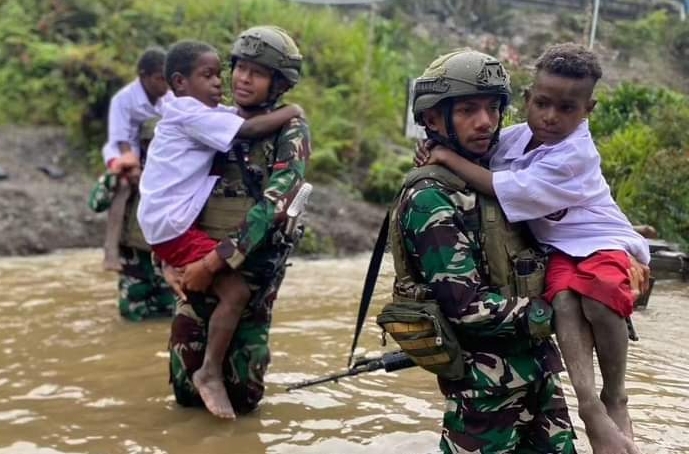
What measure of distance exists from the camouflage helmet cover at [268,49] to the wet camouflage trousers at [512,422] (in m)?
2.14

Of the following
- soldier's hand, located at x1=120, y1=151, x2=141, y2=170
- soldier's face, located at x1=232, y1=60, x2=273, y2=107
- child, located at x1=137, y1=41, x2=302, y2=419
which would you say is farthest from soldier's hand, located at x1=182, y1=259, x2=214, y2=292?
soldier's hand, located at x1=120, y1=151, x2=141, y2=170

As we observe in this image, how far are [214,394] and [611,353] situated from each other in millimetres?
2244

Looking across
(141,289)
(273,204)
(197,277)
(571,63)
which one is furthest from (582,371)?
(141,289)

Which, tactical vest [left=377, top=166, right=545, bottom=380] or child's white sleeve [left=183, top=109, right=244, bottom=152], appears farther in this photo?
child's white sleeve [left=183, top=109, right=244, bottom=152]

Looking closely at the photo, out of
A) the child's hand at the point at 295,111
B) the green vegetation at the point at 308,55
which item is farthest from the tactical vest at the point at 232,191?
the green vegetation at the point at 308,55

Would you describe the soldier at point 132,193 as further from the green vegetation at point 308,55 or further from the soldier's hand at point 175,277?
the green vegetation at point 308,55

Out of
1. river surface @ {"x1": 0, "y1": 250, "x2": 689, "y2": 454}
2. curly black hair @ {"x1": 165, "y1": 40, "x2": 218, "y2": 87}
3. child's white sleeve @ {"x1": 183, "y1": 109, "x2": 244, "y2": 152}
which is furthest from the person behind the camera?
curly black hair @ {"x1": 165, "y1": 40, "x2": 218, "y2": 87}

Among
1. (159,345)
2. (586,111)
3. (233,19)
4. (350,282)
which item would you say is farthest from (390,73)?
(586,111)

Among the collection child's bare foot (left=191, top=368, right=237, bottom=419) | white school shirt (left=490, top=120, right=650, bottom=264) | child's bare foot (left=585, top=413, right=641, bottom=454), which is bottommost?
child's bare foot (left=191, top=368, right=237, bottom=419)

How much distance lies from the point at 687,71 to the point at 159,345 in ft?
18.4

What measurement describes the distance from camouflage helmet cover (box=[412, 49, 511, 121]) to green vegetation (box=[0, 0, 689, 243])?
622cm

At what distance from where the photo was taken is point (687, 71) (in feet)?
29.6

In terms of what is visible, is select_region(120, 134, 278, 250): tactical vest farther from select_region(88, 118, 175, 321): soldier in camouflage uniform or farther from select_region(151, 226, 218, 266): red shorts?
select_region(88, 118, 175, 321): soldier in camouflage uniform

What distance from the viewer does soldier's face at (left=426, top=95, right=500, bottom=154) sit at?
10.5 ft
